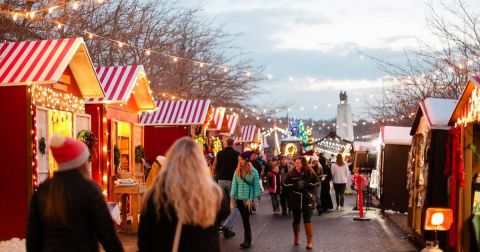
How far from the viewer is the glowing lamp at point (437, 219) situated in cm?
1016

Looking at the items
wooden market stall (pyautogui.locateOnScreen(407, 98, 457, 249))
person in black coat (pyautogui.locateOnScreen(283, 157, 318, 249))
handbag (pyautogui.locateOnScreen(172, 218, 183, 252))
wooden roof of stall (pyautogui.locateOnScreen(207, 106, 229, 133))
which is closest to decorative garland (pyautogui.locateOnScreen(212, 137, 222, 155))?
wooden roof of stall (pyautogui.locateOnScreen(207, 106, 229, 133))

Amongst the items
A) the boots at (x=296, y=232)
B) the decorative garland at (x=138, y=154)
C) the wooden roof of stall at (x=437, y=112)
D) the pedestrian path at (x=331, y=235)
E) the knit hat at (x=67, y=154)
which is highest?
the wooden roof of stall at (x=437, y=112)

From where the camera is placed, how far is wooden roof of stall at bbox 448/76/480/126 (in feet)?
30.1

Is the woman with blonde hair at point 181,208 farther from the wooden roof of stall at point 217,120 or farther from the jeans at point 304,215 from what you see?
the wooden roof of stall at point 217,120

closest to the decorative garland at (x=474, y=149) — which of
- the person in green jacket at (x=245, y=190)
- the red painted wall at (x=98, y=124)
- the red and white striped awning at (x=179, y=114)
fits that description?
the person in green jacket at (x=245, y=190)

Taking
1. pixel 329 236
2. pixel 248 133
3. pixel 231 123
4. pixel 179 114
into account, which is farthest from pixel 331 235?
pixel 248 133

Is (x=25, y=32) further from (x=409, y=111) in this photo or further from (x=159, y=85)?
(x=409, y=111)

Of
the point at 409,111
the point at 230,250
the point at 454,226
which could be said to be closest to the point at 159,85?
the point at 409,111

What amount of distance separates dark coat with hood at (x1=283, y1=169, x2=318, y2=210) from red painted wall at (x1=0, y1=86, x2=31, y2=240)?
4.61 meters

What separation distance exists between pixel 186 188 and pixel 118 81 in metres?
11.9

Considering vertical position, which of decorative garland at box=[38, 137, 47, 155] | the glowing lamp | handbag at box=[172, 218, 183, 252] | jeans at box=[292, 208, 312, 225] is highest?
decorative garland at box=[38, 137, 47, 155]

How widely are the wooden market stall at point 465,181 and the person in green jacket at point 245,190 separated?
3622mm

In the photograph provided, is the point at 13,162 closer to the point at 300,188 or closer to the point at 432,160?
the point at 300,188

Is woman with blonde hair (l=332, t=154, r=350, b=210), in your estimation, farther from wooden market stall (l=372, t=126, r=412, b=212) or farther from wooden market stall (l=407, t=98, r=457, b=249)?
wooden market stall (l=407, t=98, r=457, b=249)
